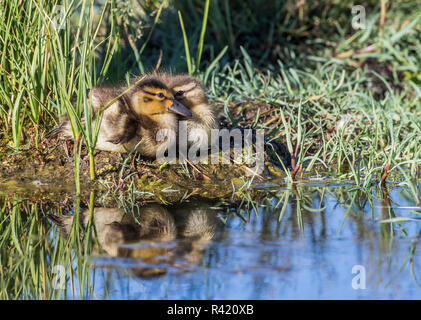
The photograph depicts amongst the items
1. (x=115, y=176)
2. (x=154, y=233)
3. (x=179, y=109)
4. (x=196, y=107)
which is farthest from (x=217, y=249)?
(x=196, y=107)

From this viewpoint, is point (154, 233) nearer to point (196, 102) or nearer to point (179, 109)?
Answer: point (179, 109)

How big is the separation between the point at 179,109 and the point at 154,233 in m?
1.30

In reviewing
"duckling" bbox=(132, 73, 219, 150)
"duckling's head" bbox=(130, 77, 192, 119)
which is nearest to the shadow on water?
"duckling" bbox=(132, 73, 219, 150)

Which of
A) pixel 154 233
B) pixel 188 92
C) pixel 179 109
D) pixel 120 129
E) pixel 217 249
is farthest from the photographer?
pixel 188 92

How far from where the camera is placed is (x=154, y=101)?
14.7ft

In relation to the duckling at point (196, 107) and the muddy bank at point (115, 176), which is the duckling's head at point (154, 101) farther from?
the muddy bank at point (115, 176)

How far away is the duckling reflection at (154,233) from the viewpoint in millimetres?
3006

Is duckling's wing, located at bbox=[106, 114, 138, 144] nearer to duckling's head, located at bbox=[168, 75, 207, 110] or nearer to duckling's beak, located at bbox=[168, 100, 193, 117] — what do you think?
duckling's beak, located at bbox=[168, 100, 193, 117]

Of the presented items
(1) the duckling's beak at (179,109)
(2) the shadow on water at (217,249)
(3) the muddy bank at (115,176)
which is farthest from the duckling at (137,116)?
(2) the shadow on water at (217,249)

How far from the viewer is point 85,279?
2844 mm

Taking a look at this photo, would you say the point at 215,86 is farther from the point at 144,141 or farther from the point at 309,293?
the point at 309,293

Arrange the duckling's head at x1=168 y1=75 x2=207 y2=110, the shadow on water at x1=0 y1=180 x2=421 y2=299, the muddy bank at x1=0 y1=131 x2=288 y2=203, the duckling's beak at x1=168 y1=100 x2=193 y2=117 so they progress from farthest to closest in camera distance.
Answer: the duckling's head at x1=168 y1=75 x2=207 y2=110 → the duckling's beak at x1=168 y1=100 x2=193 y2=117 → the muddy bank at x1=0 y1=131 x2=288 y2=203 → the shadow on water at x1=0 y1=180 x2=421 y2=299

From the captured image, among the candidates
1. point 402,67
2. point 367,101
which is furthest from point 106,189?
point 402,67

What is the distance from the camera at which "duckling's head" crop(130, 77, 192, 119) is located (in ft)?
14.6
